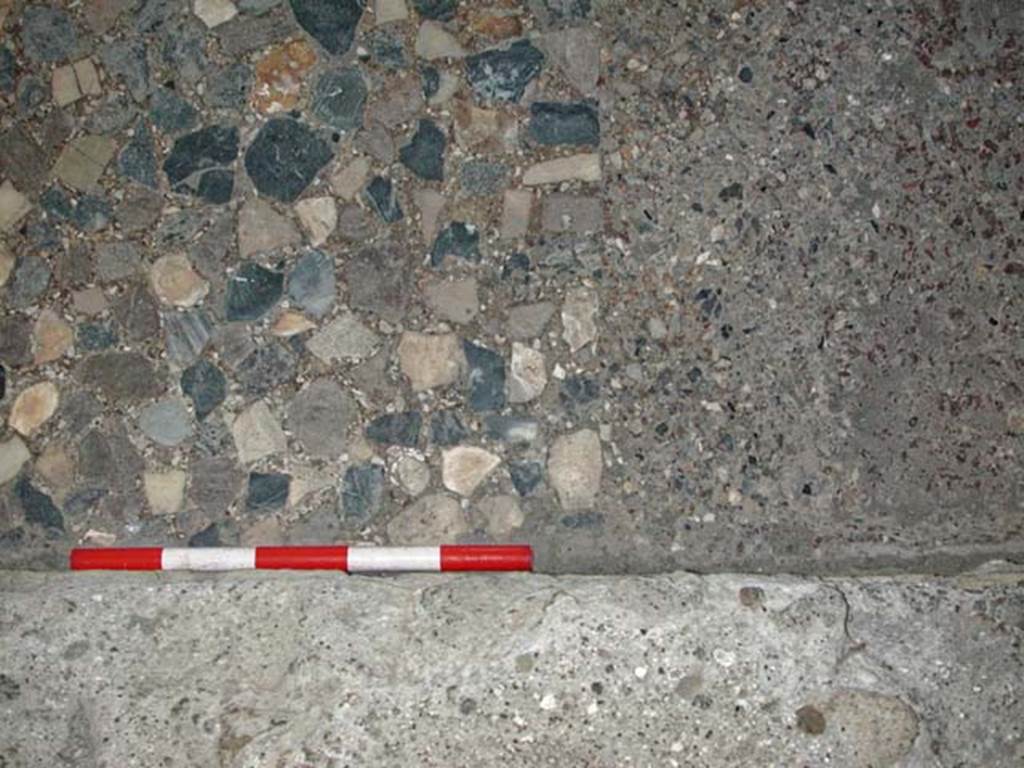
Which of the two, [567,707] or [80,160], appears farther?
[80,160]

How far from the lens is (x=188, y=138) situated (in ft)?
6.21

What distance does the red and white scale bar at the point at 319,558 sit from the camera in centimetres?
182

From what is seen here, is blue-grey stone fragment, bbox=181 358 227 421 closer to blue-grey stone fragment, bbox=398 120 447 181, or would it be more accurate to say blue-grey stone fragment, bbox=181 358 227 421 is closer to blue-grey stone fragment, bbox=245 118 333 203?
blue-grey stone fragment, bbox=245 118 333 203

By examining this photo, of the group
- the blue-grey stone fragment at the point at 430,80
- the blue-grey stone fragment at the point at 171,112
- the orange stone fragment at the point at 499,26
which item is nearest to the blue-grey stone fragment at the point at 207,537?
the blue-grey stone fragment at the point at 171,112

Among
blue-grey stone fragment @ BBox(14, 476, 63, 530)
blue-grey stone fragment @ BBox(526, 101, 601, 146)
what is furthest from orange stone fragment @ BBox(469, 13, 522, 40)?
blue-grey stone fragment @ BBox(14, 476, 63, 530)

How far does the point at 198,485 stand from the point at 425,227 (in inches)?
20.6

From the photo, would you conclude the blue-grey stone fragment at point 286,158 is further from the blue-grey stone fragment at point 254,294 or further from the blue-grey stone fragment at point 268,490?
the blue-grey stone fragment at point 268,490

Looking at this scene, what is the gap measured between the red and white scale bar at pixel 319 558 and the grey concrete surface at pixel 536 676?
0.16 ft

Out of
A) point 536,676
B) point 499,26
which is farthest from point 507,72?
point 536,676

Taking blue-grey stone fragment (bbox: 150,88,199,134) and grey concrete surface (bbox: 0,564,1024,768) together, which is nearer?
grey concrete surface (bbox: 0,564,1024,768)

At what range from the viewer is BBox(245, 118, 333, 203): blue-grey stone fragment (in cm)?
Result: 188

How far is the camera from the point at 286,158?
1.88 m

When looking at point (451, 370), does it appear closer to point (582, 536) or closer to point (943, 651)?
point (582, 536)

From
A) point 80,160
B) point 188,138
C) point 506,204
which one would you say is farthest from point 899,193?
point 80,160
